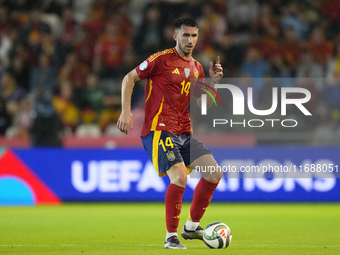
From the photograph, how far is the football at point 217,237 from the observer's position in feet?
17.7

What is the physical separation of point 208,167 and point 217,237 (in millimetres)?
714

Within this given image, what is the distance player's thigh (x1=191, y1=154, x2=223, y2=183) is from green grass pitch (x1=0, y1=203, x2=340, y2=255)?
683 mm

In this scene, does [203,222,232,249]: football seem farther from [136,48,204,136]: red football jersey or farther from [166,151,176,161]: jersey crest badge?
[136,48,204,136]: red football jersey

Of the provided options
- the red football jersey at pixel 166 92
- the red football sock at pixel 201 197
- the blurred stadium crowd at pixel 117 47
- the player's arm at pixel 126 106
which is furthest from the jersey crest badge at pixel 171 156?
the blurred stadium crowd at pixel 117 47

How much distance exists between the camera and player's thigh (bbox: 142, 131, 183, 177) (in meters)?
5.54

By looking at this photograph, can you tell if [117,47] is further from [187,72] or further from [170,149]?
[170,149]

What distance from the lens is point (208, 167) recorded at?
5750 millimetres

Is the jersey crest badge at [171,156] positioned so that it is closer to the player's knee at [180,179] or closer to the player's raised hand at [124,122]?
the player's knee at [180,179]

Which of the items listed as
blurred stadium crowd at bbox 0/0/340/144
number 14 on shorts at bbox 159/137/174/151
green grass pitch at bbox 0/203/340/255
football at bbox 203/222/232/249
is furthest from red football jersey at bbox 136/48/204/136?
blurred stadium crowd at bbox 0/0/340/144

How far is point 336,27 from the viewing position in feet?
46.0

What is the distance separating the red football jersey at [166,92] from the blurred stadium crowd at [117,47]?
19.5 ft

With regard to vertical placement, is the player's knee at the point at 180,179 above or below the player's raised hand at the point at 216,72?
below

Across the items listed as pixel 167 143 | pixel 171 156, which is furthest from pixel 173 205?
pixel 167 143

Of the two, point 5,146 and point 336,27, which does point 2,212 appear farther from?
point 336,27
